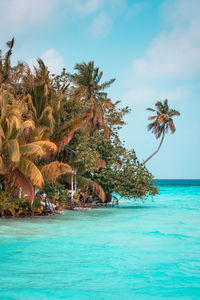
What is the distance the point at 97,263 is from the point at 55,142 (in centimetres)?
1041

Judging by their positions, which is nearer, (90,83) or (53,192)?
(53,192)

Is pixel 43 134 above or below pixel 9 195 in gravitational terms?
above

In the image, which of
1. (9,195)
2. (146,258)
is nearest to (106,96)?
(9,195)

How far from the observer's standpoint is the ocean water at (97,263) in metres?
6.06

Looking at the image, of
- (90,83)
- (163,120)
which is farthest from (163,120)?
(90,83)

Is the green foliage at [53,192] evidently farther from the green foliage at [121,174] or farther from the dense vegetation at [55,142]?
the green foliage at [121,174]

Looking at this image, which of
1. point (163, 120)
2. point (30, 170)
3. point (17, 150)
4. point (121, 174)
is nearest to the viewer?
point (17, 150)

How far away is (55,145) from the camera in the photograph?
14.6 meters

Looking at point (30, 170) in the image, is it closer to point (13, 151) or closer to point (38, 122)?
point (13, 151)

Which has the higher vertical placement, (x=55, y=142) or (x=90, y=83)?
(x=90, y=83)

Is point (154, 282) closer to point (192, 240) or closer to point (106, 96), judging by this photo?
point (192, 240)

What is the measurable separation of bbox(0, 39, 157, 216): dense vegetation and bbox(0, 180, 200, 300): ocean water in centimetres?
270

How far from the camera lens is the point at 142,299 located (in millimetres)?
5816

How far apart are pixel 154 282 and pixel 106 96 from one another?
23.2 metres
